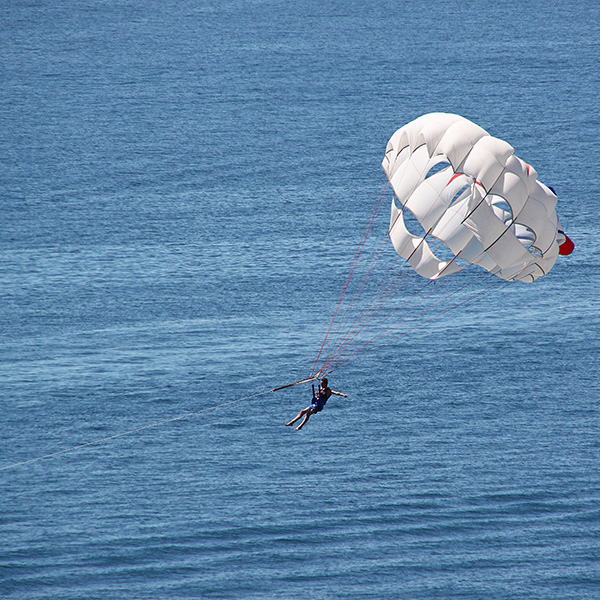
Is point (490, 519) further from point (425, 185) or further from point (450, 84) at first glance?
point (450, 84)

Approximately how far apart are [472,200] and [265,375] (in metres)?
59.8

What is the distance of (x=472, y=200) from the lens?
166 feet

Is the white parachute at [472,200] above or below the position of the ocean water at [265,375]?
above

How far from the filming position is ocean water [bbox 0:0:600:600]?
84938 millimetres

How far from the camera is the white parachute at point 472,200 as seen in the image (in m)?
Result: 49.1

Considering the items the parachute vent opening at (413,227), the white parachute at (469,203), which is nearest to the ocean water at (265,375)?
the parachute vent opening at (413,227)

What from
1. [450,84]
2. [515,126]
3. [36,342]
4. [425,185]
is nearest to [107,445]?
[36,342]

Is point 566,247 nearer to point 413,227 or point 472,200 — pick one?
point 472,200

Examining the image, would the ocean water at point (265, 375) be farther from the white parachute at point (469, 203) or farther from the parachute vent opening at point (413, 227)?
the white parachute at point (469, 203)

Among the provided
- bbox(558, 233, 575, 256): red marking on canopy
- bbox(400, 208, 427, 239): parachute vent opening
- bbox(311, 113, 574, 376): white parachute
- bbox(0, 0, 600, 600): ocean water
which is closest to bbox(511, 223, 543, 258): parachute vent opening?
bbox(311, 113, 574, 376): white parachute

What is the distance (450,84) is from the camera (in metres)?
184

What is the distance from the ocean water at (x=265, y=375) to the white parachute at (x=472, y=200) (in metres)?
38.8

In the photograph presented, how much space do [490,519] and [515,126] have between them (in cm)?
9526

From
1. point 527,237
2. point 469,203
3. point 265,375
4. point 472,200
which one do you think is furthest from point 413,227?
point 472,200
